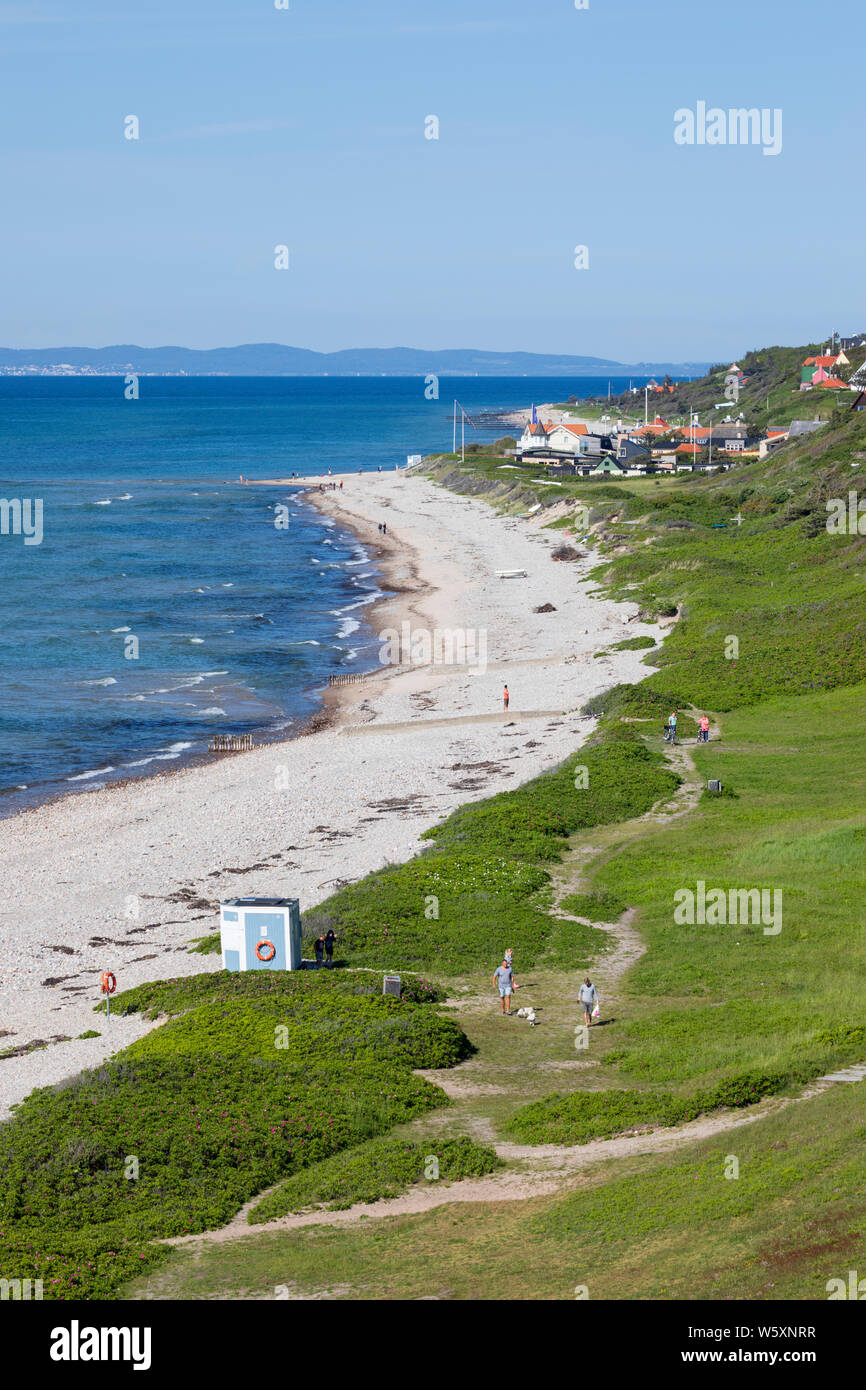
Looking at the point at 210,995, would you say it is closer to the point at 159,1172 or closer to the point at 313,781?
the point at 159,1172

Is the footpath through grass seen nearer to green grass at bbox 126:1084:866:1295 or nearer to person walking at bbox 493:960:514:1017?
green grass at bbox 126:1084:866:1295

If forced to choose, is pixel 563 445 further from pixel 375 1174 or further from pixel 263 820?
pixel 375 1174

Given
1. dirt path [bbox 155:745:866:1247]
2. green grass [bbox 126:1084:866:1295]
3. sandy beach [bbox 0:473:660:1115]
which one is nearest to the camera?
green grass [bbox 126:1084:866:1295]

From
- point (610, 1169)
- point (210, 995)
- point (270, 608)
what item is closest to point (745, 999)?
point (610, 1169)

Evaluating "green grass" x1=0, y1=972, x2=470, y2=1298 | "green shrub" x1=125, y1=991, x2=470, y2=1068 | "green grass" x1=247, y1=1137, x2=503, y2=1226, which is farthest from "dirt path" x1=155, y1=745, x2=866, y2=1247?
"green shrub" x1=125, y1=991, x2=470, y2=1068

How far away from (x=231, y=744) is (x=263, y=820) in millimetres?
11779

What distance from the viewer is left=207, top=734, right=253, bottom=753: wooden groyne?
171 ft

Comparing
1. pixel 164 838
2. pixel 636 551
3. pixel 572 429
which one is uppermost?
pixel 572 429

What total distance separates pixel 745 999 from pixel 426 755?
81.8 feet

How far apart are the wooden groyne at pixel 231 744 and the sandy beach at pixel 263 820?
45.3 inches

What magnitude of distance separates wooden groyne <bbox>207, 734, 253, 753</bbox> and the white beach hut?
24503 millimetres

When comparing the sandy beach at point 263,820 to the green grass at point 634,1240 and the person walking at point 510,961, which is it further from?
the green grass at point 634,1240

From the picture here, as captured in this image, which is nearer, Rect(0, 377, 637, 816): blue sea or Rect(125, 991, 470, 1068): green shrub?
Rect(125, 991, 470, 1068): green shrub

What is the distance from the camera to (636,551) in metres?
87.4
